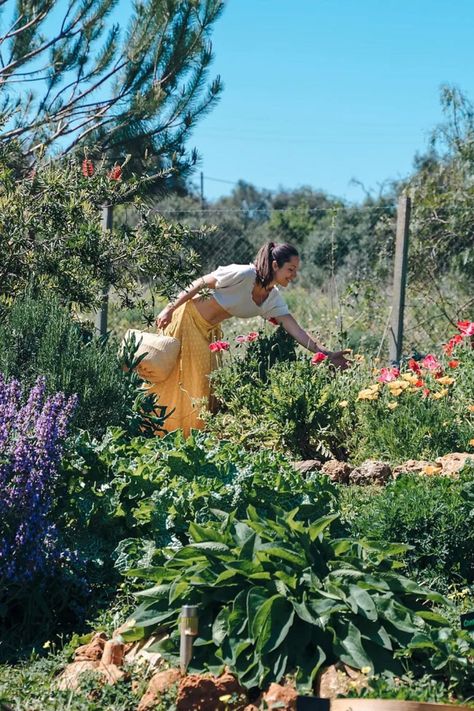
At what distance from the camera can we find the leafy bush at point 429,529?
4258mm

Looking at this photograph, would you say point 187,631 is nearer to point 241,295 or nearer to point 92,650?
point 92,650

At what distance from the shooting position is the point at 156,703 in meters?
3.21

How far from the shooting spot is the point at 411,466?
598 cm

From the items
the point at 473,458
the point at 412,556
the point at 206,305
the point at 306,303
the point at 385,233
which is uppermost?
the point at 385,233

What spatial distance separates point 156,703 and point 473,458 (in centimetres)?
286

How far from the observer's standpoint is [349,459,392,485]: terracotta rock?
→ 5.82 meters

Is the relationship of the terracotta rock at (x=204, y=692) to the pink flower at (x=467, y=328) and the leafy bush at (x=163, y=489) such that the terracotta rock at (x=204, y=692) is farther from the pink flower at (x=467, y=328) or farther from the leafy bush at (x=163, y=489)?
the pink flower at (x=467, y=328)

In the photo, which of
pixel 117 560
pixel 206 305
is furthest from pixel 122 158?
pixel 117 560

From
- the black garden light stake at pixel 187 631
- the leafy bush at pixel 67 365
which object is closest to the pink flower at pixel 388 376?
the leafy bush at pixel 67 365

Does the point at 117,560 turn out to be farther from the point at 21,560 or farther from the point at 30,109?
the point at 30,109

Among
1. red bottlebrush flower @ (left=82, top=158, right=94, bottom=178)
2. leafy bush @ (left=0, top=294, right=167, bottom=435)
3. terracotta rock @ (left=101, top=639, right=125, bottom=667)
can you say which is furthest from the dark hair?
terracotta rock @ (left=101, top=639, right=125, bottom=667)

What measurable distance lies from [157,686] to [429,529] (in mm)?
1450

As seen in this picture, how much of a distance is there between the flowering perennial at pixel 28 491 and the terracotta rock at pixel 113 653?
0.55 metres

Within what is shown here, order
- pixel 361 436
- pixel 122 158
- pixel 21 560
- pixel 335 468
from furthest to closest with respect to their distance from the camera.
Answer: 1. pixel 122 158
2. pixel 361 436
3. pixel 335 468
4. pixel 21 560
